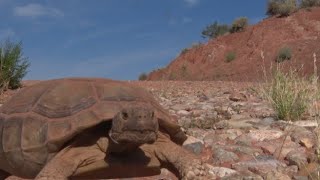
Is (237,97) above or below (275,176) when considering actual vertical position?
above

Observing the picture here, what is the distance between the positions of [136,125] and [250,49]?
118 feet

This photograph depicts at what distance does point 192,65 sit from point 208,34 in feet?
21.5

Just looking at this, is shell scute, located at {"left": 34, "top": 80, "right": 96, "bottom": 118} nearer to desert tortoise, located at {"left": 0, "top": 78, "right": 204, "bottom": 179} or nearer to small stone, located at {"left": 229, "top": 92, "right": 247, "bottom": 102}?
desert tortoise, located at {"left": 0, "top": 78, "right": 204, "bottom": 179}

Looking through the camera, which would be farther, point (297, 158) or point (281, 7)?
point (281, 7)

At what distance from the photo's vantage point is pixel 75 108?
3.77 m

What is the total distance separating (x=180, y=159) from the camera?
3.68 metres

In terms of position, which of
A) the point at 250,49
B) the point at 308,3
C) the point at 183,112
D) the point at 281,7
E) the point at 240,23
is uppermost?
the point at 308,3

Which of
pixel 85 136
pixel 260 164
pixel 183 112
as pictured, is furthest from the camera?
pixel 183 112

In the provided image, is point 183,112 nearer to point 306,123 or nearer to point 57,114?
point 306,123

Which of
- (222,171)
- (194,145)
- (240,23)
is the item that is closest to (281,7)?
(240,23)

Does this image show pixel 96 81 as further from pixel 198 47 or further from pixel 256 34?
pixel 198 47

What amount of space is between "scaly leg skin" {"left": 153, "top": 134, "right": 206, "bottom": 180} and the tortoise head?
40 centimetres

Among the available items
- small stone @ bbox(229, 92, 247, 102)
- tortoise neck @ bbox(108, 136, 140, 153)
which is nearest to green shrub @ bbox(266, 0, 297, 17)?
small stone @ bbox(229, 92, 247, 102)

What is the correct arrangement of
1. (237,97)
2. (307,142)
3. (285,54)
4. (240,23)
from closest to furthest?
(307,142), (237,97), (285,54), (240,23)
